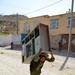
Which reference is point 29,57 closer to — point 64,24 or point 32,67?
point 32,67

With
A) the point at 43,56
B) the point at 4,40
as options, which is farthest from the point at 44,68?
the point at 4,40

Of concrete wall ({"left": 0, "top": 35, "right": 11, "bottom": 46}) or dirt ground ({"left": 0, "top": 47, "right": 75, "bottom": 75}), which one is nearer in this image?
dirt ground ({"left": 0, "top": 47, "right": 75, "bottom": 75})

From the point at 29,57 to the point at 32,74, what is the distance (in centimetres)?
52

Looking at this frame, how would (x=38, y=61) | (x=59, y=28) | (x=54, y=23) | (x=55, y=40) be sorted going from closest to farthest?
(x=38, y=61) < (x=59, y=28) < (x=55, y=40) < (x=54, y=23)

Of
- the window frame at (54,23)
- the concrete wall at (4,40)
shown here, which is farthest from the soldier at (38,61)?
the concrete wall at (4,40)

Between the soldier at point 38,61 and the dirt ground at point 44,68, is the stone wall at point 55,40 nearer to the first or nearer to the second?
the dirt ground at point 44,68

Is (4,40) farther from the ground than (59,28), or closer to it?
closer to it

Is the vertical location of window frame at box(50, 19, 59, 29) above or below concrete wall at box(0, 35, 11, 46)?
above

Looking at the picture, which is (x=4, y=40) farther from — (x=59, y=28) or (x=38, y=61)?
(x=38, y=61)

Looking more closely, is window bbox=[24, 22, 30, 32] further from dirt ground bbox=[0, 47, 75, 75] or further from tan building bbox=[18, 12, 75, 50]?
dirt ground bbox=[0, 47, 75, 75]

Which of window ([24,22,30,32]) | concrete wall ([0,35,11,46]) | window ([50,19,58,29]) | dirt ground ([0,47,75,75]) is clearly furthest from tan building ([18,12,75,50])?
dirt ground ([0,47,75,75])

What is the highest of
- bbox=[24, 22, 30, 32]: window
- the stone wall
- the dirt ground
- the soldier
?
bbox=[24, 22, 30, 32]: window

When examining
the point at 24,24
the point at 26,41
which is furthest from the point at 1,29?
the point at 26,41

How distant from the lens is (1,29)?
55844 millimetres
